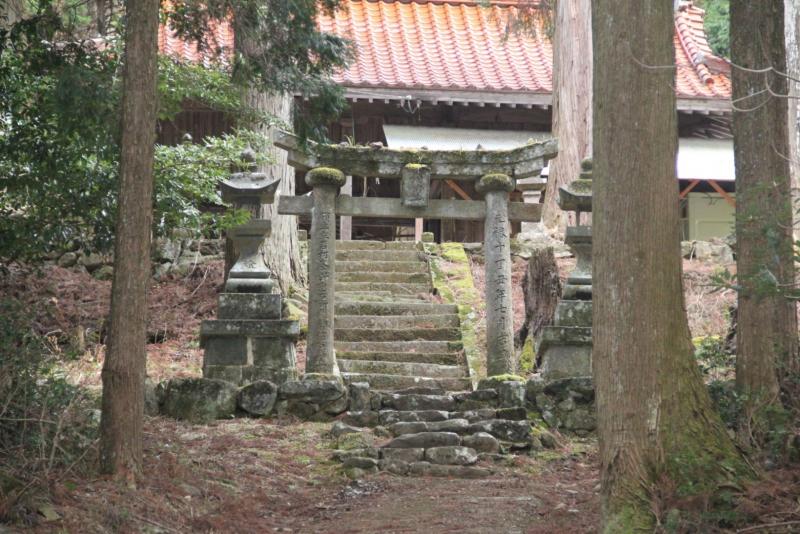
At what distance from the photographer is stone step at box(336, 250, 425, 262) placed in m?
16.6

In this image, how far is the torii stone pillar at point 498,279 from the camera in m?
11.4

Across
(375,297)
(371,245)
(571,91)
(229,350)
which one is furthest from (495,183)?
(571,91)

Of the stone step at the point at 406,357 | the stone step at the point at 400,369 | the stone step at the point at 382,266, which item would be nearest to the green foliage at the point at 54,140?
the stone step at the point at 400,369

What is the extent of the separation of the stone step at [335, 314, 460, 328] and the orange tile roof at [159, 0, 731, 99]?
18.3ft

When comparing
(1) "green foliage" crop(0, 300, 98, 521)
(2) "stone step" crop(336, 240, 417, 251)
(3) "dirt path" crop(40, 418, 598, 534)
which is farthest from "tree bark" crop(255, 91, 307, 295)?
(1) "green foliage" crop(0, 300, 98, 521)

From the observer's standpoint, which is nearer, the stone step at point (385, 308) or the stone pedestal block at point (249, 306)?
the stone pedestal block at point (249, 306)

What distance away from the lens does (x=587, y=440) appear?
34.1 ft

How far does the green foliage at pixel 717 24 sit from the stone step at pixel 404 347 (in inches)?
585

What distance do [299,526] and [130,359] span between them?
179 cm

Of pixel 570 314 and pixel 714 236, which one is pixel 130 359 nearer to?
pixel 570 314

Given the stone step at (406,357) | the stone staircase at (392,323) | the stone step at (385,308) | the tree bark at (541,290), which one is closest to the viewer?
the stone staircase at (392,323)

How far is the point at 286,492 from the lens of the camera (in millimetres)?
8125

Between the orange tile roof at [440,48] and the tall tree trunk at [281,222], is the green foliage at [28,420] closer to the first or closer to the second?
the tall tree trunk at [281,222]

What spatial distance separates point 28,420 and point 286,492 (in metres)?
2.52
